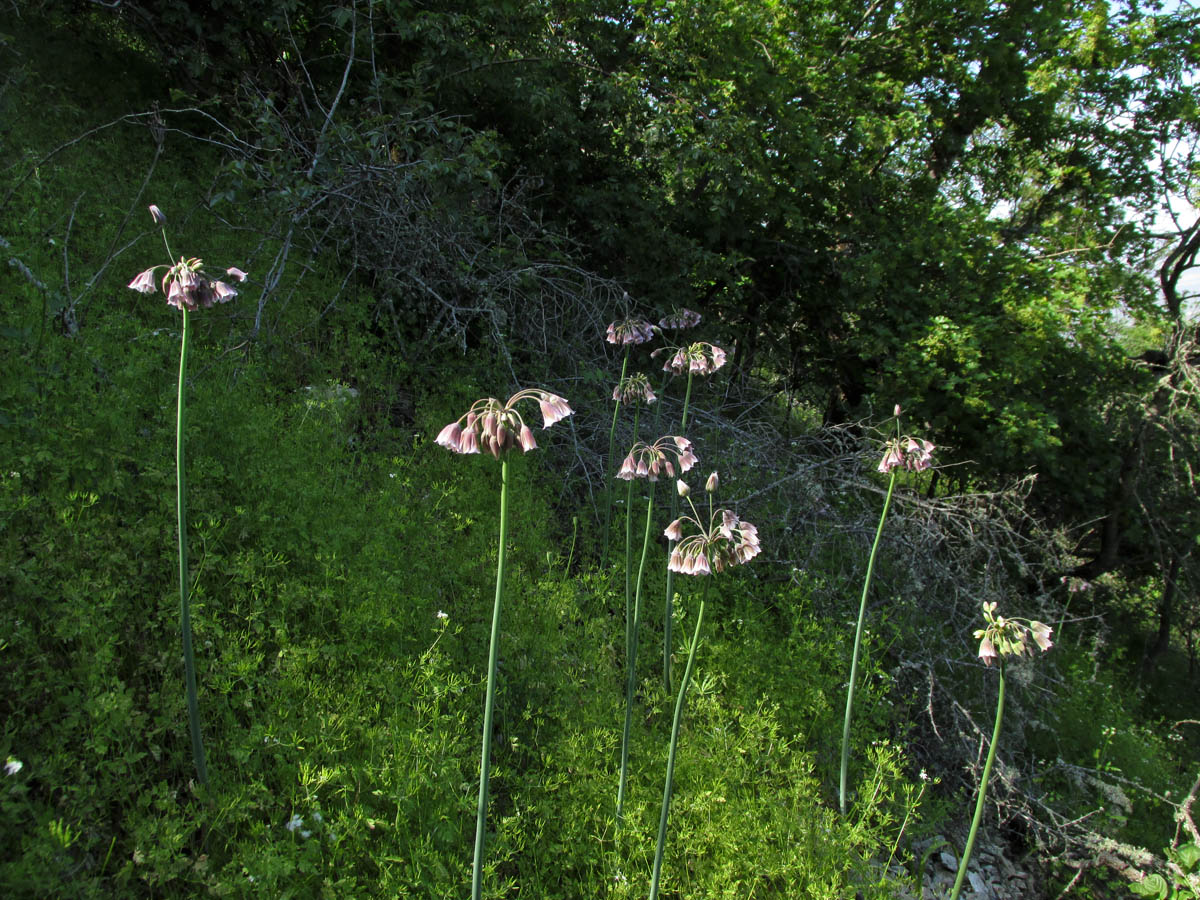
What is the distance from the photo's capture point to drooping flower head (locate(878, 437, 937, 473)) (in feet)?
11.5

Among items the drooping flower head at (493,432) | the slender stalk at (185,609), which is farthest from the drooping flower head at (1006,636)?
the slender stalk at (185,609)

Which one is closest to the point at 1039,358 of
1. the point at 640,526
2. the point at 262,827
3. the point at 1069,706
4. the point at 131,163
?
the point at 1069,706

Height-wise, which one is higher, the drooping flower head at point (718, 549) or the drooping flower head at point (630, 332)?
the drooping flower head at point (630, 332)

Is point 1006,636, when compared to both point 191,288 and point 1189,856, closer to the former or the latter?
Answer: point 1189,856

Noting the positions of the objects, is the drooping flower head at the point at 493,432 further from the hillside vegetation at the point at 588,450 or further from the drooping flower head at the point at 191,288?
the drooping flower head at the point at 191,288

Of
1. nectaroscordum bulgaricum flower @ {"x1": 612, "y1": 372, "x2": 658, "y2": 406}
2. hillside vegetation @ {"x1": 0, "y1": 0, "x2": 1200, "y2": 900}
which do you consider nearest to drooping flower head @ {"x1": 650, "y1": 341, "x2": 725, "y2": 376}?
hillside vegetation @ {"x1": 0, "y1": 0, "x2": 1200, "y2": 900}

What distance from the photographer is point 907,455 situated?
3594 millimetres

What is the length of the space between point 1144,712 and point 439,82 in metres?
11.3

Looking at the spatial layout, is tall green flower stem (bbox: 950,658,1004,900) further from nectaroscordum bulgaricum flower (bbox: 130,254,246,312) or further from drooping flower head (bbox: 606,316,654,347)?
nectaroscordum bulgaricum flower (bbox: 130,254,246,312)

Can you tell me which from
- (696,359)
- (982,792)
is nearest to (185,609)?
(696,359)

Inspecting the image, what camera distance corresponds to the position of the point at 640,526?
16.8ft

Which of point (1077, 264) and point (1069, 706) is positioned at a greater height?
point (1077, 264)

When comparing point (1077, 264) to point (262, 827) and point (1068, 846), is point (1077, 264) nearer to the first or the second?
point (1068, 846)

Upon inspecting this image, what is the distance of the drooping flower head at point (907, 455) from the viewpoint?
138 inches
